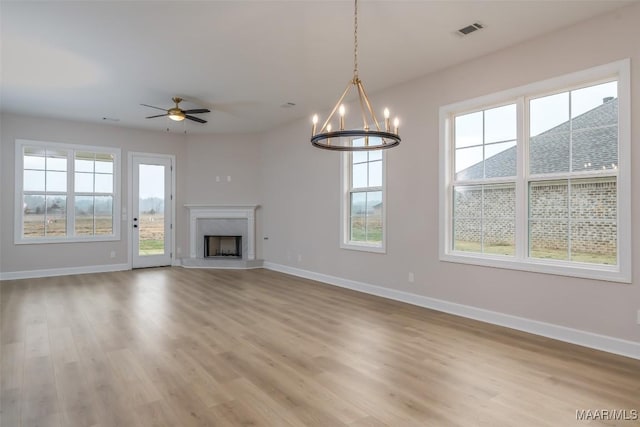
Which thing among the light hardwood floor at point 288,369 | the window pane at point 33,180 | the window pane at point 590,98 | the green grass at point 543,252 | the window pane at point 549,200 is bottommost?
the light hardwood floor at point 288,369

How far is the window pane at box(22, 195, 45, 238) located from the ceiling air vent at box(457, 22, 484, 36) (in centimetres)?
745

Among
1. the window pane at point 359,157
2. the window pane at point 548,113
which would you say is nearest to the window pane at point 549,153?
the window pane at point 548,113

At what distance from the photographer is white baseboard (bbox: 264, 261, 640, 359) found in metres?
3.14

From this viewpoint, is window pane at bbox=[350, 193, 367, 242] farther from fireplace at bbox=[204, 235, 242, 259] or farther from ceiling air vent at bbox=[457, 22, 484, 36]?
fireplace at bbox=[204, 235, 242, 259]

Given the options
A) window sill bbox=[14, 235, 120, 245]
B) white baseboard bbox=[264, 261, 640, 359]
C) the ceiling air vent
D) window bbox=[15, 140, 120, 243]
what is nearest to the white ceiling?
the ceiling air vent

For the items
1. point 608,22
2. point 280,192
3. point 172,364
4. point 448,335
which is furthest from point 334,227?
point 608,22

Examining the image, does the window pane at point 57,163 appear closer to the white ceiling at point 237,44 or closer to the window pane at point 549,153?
the white ceiling at point 237,44

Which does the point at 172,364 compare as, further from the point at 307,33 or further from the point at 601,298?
the point at 601,298

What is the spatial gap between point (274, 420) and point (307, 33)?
3344 millimetres

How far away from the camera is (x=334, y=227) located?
620 centimetres

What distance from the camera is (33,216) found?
677 cm

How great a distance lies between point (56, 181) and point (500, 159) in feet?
24.9

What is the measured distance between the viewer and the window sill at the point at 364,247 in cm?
530

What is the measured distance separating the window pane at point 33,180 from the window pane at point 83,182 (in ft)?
1.79
